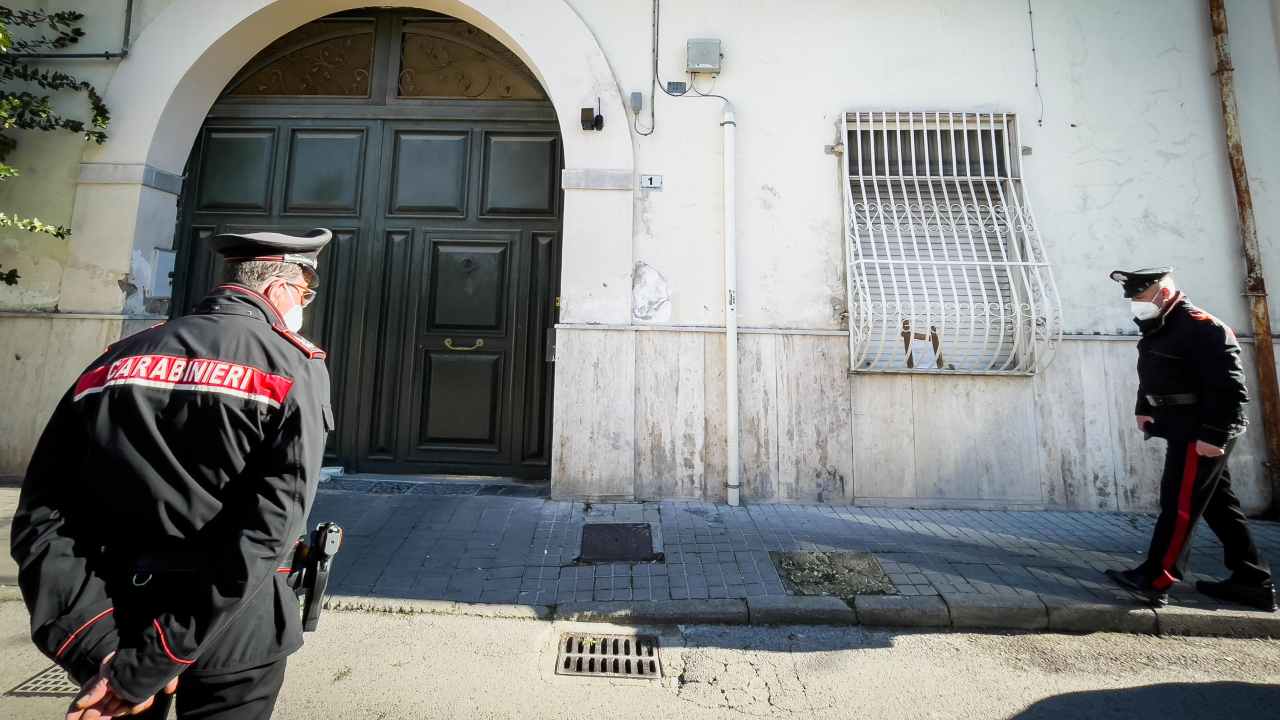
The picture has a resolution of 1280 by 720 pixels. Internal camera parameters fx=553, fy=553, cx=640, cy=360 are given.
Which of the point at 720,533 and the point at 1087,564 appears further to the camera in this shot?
the point at 720,533

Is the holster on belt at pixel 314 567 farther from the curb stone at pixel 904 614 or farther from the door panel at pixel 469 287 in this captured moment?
the door panel at pixel 469 287

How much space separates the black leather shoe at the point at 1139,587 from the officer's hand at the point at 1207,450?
0.84 metres

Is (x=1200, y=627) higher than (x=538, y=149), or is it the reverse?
(x=538, y=149)

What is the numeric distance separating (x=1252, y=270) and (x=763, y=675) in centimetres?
645

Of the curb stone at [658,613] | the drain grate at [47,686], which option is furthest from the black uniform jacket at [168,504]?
the curb stone at [658,613]

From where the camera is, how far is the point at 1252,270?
5.39 meters

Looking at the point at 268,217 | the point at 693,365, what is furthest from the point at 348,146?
the point at 693,365

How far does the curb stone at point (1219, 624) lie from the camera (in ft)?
10.6

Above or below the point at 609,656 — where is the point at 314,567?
above

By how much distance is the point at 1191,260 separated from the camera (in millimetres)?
5500

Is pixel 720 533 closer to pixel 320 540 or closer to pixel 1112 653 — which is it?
pixel 1112 653

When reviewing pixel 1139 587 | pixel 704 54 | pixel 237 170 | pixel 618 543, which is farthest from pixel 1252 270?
pixel 237 170

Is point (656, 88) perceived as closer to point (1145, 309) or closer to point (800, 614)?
point (1145, 309)

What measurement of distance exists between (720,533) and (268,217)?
19.4 feet
